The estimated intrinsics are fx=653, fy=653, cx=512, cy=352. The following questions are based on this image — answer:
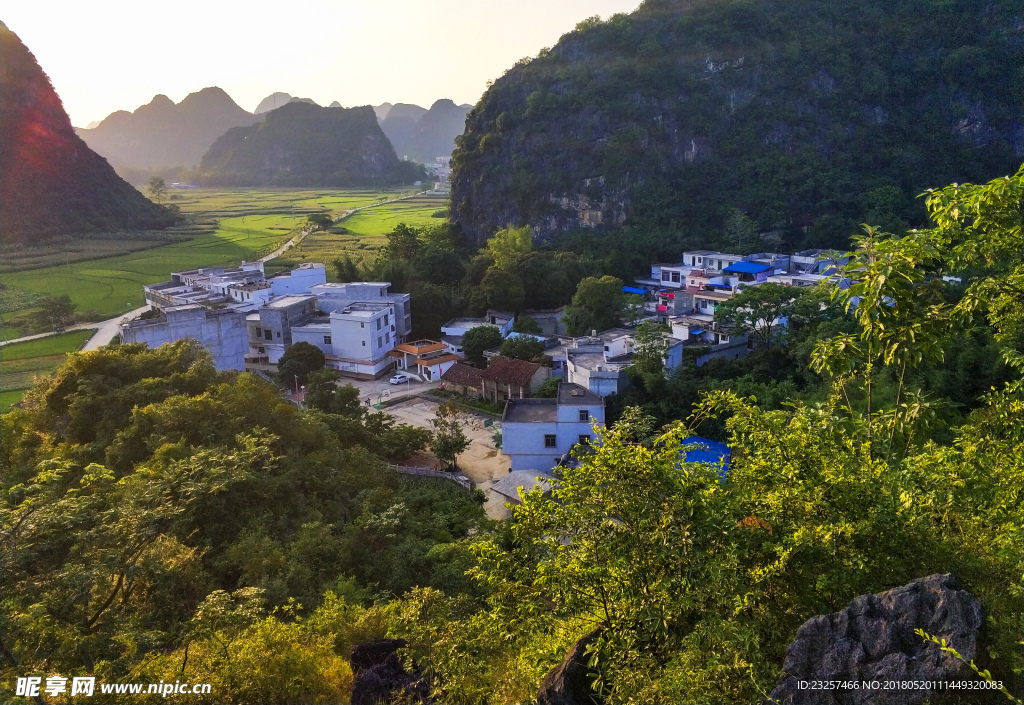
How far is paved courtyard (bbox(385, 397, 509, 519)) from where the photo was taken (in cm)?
1372

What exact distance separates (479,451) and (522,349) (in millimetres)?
5525

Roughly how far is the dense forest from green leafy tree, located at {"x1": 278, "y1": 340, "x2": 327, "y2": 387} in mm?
11636

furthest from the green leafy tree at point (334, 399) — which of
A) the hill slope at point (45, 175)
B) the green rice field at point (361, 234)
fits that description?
the hill slope at point (45, 175)

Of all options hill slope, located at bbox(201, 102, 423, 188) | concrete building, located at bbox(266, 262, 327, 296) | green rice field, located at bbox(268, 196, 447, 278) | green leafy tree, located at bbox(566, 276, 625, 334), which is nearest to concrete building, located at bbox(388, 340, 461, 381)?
green leafy tree, located at bbox(566, 276, 625, 334)

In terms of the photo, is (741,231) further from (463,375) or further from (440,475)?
(440,475)

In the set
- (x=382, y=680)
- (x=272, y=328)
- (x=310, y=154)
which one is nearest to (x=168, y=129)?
(x=310, y=154)

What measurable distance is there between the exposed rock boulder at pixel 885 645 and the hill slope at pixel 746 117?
35633 millimetres

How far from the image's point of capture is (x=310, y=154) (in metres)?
95.3

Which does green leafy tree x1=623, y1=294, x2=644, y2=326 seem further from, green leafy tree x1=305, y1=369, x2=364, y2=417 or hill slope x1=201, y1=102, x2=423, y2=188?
hill slope x1=201, y1=102, x2=423, y2=188

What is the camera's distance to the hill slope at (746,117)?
3853 cm

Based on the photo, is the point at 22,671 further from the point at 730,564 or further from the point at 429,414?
the point at 429,414

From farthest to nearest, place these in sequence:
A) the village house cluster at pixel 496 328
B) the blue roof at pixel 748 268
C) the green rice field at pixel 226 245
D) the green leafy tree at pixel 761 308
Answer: the green rice field at pixel 226 245
the blue roof at pixel 748 268
the green leafy tree at pixel 761 308
the village house cluster at pixel 496 328

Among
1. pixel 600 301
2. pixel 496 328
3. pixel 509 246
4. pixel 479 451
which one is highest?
pixel 509 246

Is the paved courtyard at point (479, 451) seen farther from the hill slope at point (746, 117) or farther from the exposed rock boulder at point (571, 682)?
the hill slope at point (746, 117)
